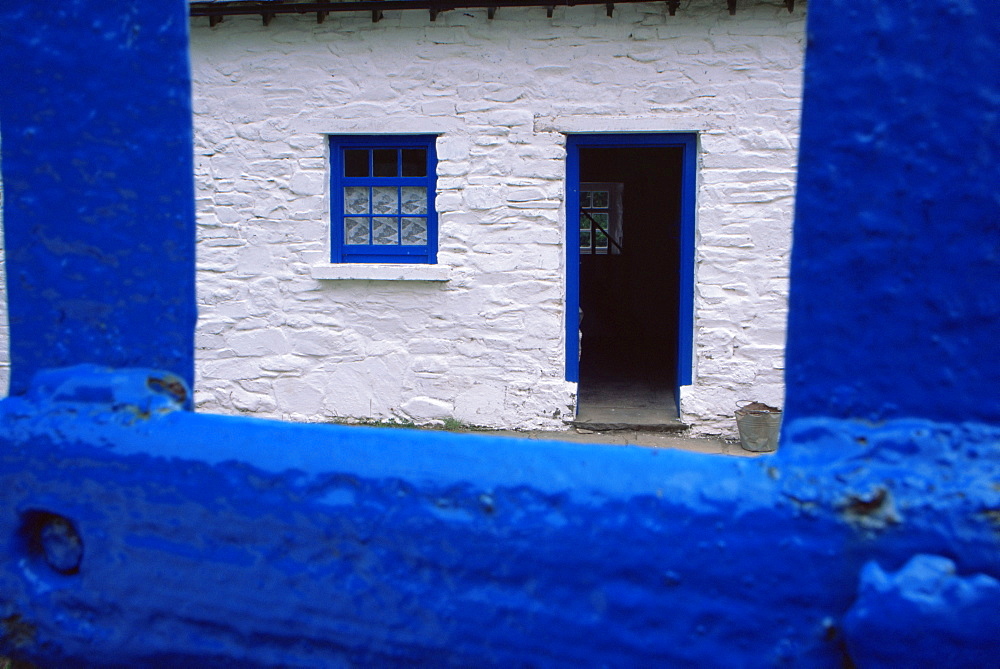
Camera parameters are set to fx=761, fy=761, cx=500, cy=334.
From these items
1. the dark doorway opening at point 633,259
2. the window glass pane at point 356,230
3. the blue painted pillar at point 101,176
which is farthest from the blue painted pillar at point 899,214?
the dark doorway opening at point 633,259

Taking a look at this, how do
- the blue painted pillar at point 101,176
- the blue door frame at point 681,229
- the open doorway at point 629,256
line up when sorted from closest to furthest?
1. the blue painted pillar at point 101,176
2. the blue door frame at point 681,229
3. the open doorway at point 629,256

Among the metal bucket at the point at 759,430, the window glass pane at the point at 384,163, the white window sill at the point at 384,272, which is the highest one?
the window glass pane at the point at 384,163

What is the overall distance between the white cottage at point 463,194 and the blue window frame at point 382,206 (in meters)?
0.02

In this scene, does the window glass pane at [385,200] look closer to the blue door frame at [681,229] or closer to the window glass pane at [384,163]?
the window glass pane at [384,163]

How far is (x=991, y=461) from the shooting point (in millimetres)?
1383

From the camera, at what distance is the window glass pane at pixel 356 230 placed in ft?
20.8

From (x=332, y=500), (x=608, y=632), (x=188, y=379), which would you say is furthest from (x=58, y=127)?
(x=608, y=632)

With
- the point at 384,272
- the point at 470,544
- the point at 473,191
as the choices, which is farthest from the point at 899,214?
the point at 384,272

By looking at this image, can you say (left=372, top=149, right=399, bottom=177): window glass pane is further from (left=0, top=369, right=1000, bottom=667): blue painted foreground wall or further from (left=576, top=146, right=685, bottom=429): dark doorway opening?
(left=0, top=369, right=1000, bottom=667): blue painted foreground wall

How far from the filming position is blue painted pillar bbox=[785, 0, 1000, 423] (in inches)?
55.4

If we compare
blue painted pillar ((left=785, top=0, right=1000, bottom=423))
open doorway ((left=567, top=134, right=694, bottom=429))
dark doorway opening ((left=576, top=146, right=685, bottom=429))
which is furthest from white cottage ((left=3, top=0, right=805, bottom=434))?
blue painted pillar ((left=785, top=0, right=1000, bottom=423))

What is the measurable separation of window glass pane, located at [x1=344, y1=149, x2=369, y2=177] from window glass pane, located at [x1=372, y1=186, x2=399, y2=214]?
19 cm

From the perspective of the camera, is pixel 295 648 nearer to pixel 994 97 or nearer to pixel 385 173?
pixel 994 97

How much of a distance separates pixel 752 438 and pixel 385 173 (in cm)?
361
